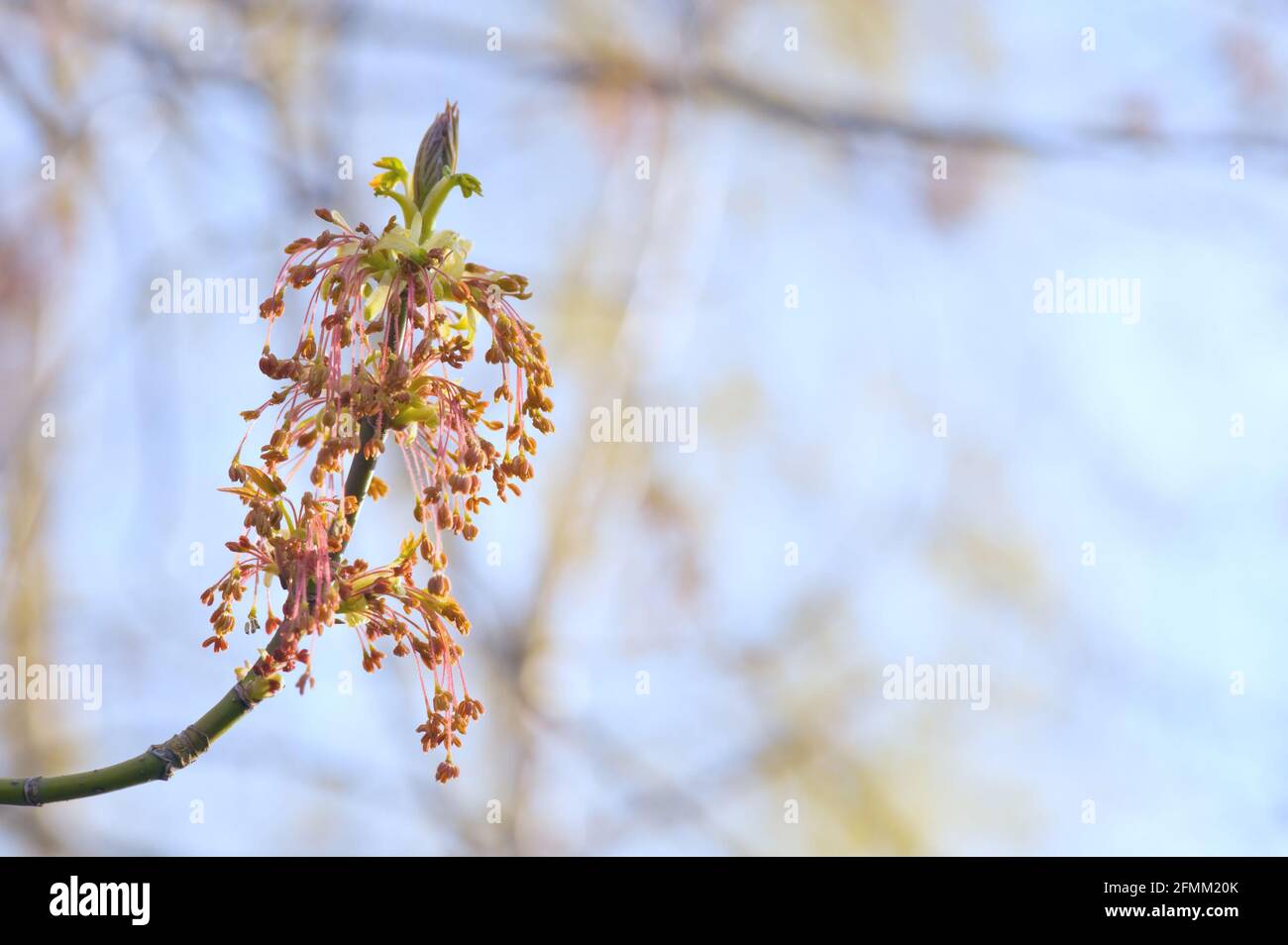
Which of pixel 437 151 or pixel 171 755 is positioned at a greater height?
pixel 437 151

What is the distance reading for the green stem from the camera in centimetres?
81

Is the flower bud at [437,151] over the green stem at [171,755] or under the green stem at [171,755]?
over

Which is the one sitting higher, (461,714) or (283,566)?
(283,566)

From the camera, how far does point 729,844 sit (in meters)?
5.48

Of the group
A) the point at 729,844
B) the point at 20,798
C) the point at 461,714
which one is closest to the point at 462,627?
the point at 461,714

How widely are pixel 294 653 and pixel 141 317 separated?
16.1 ft

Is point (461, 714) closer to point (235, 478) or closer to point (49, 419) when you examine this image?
point (235, 478)

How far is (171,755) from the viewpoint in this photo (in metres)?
0.83

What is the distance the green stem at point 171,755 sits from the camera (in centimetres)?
81

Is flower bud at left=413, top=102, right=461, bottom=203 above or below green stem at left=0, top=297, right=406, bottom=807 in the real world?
above

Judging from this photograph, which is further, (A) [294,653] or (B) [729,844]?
(B) [729,844]

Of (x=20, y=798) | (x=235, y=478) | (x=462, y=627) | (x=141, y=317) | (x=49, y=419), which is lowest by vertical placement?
(x=20, y=798)
